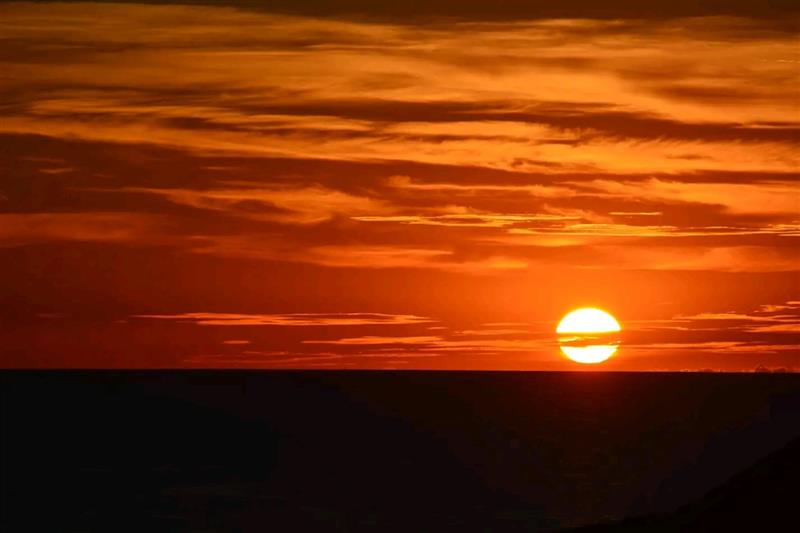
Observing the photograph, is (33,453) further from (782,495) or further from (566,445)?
(782,495)

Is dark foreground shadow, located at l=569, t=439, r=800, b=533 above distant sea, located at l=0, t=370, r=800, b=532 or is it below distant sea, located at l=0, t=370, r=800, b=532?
below

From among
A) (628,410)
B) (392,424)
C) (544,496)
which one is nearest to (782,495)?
(544,496)

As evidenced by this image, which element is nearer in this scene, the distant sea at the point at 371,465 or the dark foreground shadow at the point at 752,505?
the dark foreground shadow at the point at 752,505

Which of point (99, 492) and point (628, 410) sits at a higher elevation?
point (628, 410)

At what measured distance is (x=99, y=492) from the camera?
70562 millimetres

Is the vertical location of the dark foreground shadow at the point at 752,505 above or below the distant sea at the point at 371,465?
below

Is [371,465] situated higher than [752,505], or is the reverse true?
[371,465]

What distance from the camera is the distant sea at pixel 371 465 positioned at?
58.2m

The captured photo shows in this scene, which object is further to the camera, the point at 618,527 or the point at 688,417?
the point at 688,417

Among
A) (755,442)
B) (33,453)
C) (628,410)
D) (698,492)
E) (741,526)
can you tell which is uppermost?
(628,410)

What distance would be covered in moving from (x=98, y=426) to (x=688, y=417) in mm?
49287

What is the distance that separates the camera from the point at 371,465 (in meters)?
84.7

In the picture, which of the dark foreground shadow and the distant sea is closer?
the dark foreground shadow

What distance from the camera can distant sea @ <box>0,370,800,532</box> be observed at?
2293 inches
